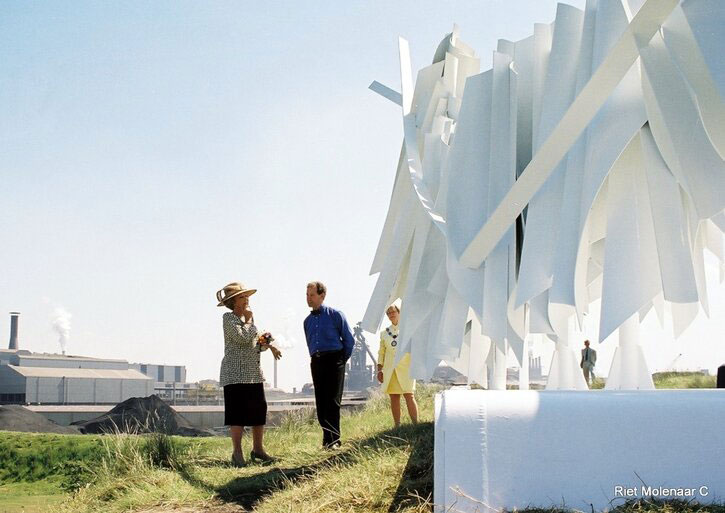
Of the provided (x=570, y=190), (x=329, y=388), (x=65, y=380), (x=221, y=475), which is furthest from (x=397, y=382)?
(x=65, y=380)

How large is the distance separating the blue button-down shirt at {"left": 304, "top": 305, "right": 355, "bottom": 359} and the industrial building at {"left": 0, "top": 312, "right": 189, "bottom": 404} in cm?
4082

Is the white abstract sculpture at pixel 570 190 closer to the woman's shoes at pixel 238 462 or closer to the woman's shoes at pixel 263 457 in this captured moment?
the woman's shoes at pixel 263 457

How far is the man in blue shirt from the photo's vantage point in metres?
7.55

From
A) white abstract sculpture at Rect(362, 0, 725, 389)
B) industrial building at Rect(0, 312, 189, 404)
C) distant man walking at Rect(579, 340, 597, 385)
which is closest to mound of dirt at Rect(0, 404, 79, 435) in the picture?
white abstract sculpture at Rect(362, 0, 725, 389)

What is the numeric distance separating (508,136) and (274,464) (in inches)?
153

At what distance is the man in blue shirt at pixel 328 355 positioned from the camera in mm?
7551

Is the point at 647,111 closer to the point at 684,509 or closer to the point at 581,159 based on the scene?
the point at 581,159

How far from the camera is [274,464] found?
7.25 m

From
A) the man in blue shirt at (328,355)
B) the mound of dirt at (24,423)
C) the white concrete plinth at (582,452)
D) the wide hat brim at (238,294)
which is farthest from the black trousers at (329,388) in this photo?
the mound of dirt at (24,423)

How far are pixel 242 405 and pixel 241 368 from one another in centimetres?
35

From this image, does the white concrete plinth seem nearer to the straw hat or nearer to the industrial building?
the straw hat

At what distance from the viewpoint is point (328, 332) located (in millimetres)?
7555

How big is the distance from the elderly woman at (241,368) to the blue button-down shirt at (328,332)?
0.61 m

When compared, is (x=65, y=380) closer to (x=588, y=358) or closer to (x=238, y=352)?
(x=588, y=358)
